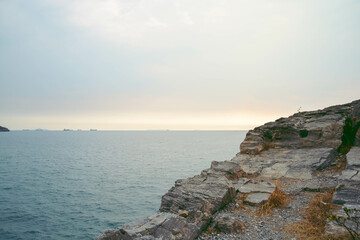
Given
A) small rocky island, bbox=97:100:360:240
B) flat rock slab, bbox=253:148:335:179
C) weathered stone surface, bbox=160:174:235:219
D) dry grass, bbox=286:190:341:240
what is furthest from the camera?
flat rock slab, bbox=253:148:335:179

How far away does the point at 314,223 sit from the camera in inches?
331

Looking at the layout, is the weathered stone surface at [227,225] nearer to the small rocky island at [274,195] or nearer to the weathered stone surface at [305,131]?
the small rocky island at [274,195]

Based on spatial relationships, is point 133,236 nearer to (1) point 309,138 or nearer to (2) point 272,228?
(2) point 272,228

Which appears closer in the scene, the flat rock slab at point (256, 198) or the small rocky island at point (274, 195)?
the small rocky island at point (274, 195)

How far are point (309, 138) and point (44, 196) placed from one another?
122 feet

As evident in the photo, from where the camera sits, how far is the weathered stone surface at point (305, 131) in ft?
64.4

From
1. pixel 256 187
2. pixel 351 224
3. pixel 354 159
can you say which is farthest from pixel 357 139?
pixel 351 224

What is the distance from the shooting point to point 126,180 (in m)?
45.4

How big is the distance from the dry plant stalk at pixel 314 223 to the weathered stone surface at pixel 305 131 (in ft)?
37.7

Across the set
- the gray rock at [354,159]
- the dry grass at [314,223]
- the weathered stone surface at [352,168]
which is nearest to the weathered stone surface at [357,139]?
the gray rock at [354,159]

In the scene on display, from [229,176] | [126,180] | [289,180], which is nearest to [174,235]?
[229,176]

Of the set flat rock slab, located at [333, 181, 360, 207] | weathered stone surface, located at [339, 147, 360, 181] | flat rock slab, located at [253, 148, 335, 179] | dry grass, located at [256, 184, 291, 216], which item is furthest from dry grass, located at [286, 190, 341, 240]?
flat rock slab, located at [253, 148, 335, 179]

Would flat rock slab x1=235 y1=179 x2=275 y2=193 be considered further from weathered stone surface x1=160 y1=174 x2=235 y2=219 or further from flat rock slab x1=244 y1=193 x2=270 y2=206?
weathered stone surface x1=160 y1=174 x2=235 y2=219

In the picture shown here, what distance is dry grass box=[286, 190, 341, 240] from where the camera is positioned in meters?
7.67
